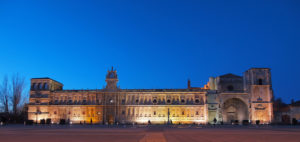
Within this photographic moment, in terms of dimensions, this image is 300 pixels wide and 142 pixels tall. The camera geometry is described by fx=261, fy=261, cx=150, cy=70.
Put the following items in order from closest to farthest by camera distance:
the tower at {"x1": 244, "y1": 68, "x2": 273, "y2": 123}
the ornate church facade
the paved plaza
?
the paved plaza → the tower at {"x1": 244, "y1": 68, "x2": 273, "y2": 123} → the ornate church facade

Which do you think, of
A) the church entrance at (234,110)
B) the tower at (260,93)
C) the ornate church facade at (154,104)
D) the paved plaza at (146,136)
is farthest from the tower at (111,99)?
the paved plaza at (146,136)

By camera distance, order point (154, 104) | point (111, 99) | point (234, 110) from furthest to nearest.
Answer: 1. point (234, 110)
2. point (111, 99)
3. point (154, 104)

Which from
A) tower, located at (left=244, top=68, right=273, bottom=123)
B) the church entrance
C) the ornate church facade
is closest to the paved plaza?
the ornate church facade

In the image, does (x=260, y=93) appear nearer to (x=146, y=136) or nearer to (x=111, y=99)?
(x=111, y=99)

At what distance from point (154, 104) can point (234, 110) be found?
24.6 metres

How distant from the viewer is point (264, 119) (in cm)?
7388

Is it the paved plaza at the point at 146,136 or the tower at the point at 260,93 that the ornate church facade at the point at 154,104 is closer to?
the tower at the point at 260,93

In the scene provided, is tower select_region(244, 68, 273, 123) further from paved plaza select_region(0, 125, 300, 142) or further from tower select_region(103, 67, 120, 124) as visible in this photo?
paved plaza select_region(0, 125, 300, 142)

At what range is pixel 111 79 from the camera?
Answer: 253 feet

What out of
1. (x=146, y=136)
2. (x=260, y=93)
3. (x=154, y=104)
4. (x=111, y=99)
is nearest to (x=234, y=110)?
(x=260, y=93)

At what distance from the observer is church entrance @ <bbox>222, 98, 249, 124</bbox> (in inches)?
3056

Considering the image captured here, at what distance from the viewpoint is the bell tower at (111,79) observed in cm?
Result: 7706

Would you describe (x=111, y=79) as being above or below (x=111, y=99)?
above

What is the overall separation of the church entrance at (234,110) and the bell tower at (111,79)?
33.3 m
